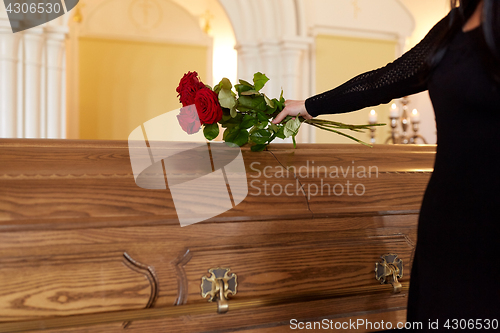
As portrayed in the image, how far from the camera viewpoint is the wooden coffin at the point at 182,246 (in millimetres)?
1001

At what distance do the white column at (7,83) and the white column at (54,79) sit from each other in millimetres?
370

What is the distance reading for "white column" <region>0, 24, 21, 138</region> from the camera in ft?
11.7

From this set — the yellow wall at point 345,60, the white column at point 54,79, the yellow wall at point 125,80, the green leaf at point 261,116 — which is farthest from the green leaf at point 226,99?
the yellow wall at point 125,80

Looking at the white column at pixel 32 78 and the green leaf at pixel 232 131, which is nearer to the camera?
the green leaf at pixel 232 131

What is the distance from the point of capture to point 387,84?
101cm

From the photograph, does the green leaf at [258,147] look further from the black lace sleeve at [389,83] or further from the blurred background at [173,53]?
the blurred background at [173,53]

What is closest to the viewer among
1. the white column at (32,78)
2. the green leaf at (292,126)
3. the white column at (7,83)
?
the green leaf at (292,126)

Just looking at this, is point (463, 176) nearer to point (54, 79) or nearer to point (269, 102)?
point (269, 102)

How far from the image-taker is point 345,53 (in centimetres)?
527

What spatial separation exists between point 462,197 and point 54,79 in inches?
161

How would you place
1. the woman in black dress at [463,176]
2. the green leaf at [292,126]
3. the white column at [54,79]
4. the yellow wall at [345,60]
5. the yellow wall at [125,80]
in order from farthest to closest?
the yellow wall at [125,80] → the yellow wall at [345,60] → the white column at [54,79] → the green leaf at [292,126] → the woman in black dress at [463,176]

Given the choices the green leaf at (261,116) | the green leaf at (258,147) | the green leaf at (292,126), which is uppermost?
the green leaf at (261,116)

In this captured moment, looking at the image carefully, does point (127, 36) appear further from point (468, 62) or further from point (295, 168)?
point (468, 62)

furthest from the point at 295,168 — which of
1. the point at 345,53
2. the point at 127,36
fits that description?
the point at 127,36
